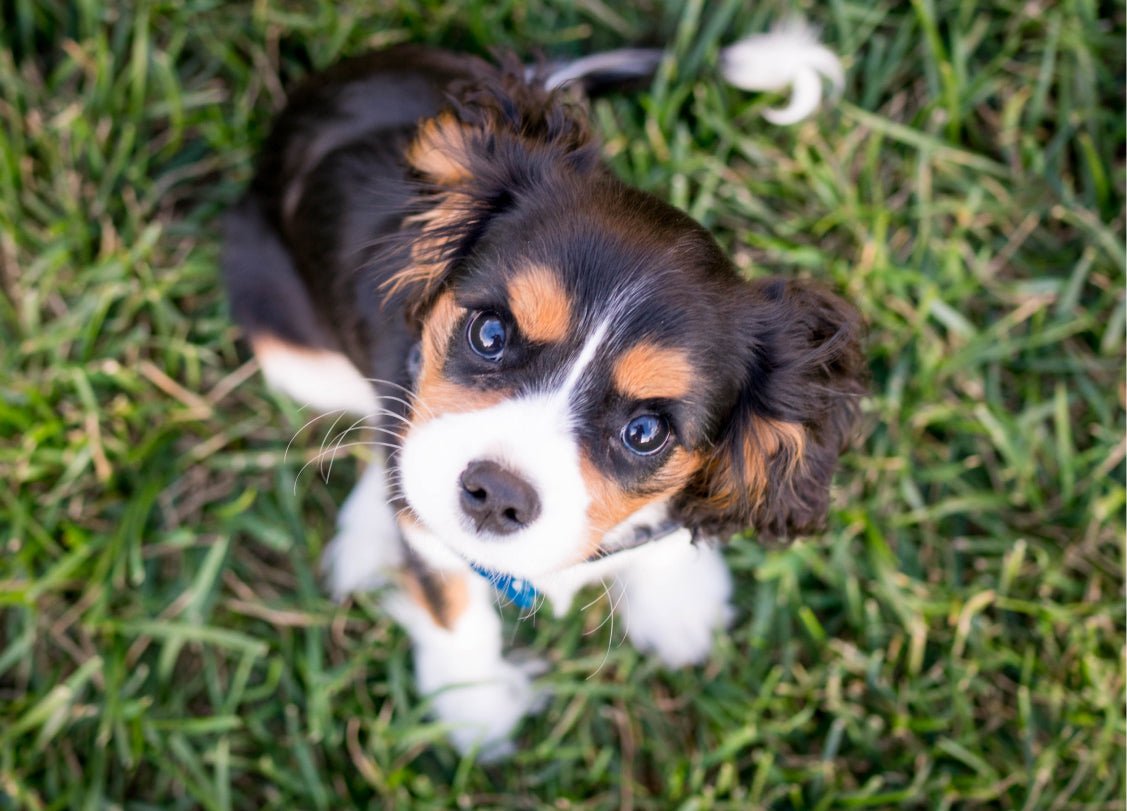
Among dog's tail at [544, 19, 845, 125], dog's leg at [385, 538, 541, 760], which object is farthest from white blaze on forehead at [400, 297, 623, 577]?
dog's tail at [544, 19, 845, 125]

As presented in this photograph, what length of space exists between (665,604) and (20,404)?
2.47 m

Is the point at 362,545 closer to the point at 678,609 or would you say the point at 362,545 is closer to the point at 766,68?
the point at 678,609

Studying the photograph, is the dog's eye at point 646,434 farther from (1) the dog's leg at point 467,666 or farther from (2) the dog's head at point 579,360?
(1) the dog's leg at point 467,666

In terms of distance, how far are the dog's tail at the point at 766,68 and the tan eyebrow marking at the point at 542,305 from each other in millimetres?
1326

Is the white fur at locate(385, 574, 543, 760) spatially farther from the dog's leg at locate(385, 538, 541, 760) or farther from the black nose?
the black nose

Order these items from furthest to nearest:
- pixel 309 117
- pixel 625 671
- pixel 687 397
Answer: pixel 625 671, pixel 309 117, pixel 687 397

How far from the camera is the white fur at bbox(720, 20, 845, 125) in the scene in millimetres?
3375

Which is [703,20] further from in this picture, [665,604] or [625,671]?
[625,671]

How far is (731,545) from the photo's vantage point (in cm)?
360

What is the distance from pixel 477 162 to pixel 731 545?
6.03 ft

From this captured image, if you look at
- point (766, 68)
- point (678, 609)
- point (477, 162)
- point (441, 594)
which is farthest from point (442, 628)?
point (766, 68)

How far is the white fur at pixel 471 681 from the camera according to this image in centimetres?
331

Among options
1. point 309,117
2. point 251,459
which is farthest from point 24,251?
point 309,117

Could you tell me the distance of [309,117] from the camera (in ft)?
10.3
